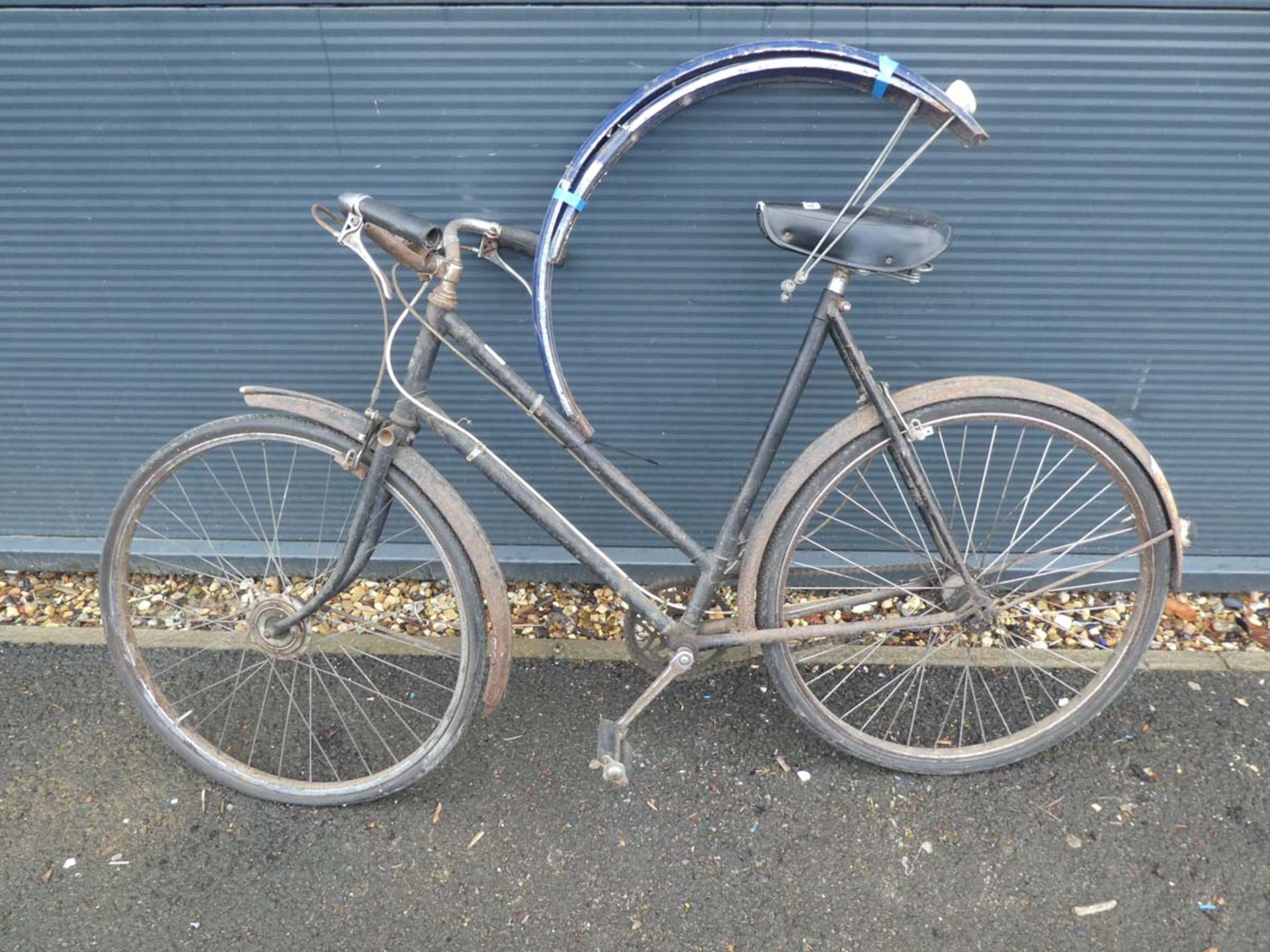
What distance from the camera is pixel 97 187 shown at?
2.62 metres

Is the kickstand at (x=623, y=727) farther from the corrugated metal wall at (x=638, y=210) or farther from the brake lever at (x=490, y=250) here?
the brake lever at (x=490, y=250)

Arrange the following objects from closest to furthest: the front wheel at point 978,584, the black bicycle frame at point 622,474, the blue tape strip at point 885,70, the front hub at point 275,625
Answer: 1. the blue tape strip at point 885,70
2. the black bicycle frame at point 622,474
3. the front wheel at point 978,584
4. the front hub at point 275,625

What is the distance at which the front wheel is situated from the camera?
2295mm

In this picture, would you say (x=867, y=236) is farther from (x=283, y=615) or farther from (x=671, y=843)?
(x=283, y=615)

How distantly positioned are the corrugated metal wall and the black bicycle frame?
19.5 inches

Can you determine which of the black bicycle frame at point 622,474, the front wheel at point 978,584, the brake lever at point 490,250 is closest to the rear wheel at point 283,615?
the black bicycle frame at point 622,474

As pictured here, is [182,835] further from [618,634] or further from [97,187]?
[97,187]

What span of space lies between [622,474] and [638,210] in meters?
0.77

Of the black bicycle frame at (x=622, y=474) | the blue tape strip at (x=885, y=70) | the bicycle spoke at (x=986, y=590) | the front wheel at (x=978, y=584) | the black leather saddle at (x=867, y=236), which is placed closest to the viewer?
the blue tape strip at (x=885, y=70)

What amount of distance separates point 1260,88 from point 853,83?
3.78ft

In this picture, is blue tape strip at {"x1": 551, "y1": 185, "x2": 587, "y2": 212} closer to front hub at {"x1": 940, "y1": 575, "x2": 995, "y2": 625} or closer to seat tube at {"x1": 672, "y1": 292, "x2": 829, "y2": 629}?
seat tube at {"x1": 672, "y1": 292, "x2": 829, "y2": 629}

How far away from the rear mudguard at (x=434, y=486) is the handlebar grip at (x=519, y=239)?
1.87 ft

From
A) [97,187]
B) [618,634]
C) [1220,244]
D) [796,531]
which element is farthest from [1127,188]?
[97,187]

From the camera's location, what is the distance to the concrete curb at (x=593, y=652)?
9.41 ft
